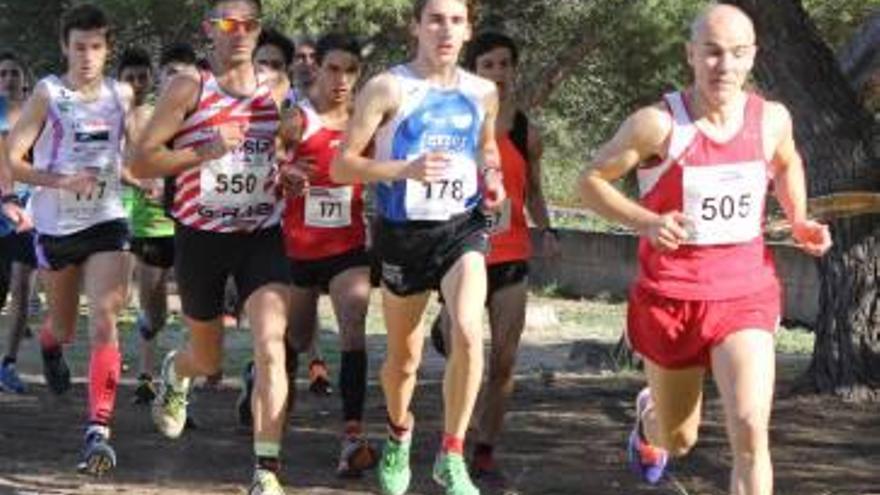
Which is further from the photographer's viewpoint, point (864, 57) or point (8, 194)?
point (864, 57)

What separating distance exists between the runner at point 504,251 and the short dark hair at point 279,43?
4.80ft

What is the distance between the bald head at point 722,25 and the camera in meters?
5.77

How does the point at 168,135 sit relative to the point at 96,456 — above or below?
above

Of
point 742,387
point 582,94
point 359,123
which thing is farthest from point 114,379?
point 582,94

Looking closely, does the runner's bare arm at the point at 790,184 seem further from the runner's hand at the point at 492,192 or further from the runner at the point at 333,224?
the runner at the point at 333,224

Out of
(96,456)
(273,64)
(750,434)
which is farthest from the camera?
(273,64)

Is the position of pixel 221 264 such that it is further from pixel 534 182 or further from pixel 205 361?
pixel 534 182

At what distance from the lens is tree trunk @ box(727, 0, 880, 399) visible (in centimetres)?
947

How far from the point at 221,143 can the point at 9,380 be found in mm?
4330

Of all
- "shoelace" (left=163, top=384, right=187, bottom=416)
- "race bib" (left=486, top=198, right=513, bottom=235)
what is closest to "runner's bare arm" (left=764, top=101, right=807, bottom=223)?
"race bib" (left=486, top=198, right=513, bottom=235)

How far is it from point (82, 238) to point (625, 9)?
1427cm

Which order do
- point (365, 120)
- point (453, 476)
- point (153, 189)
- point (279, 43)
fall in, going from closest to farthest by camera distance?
point (453, 476) → point (365, 120) → point (153, 189) → point (279, 43)

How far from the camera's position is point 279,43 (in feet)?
30.0

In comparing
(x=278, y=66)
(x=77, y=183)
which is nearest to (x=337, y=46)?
(x=278, y=66)
